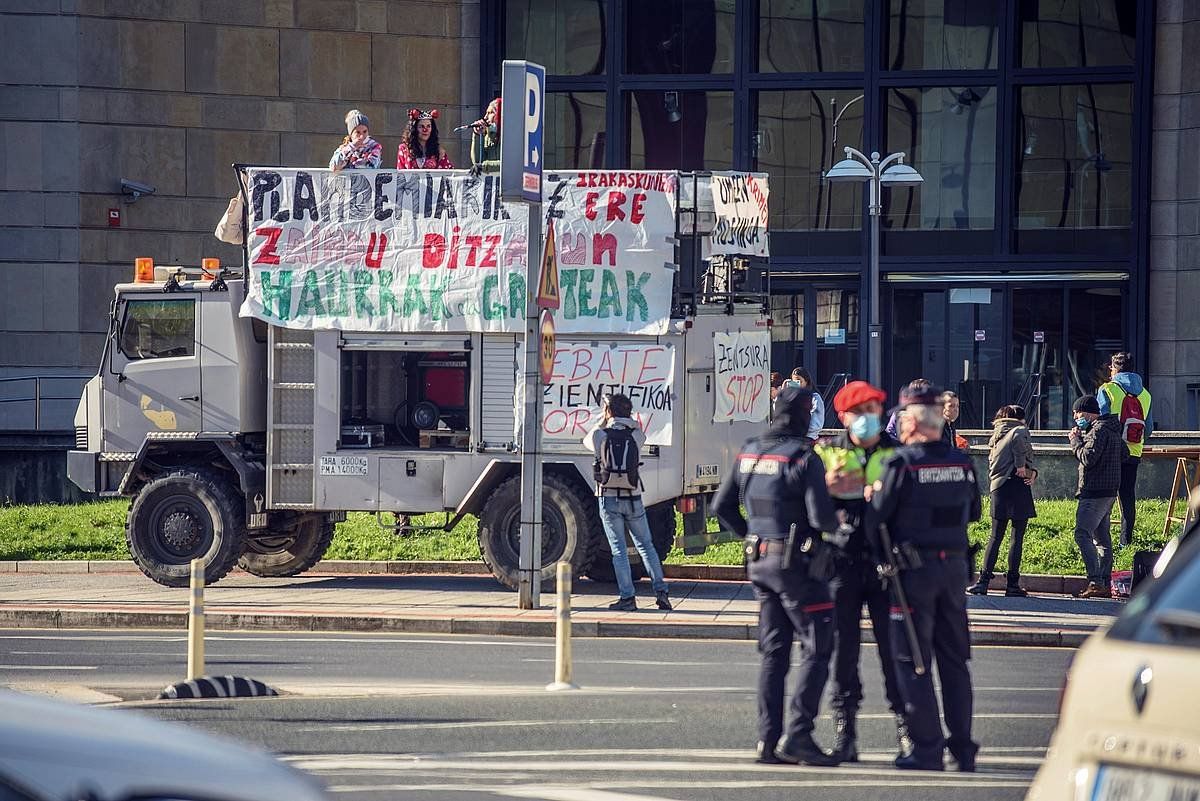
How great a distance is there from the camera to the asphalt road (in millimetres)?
8273

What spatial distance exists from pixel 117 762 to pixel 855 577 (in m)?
5.03

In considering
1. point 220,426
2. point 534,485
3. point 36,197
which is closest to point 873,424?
point 534,485

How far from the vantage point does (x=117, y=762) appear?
4.33m

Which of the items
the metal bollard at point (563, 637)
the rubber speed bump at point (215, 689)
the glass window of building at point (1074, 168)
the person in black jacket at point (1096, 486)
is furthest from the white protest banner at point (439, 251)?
the glass window of building at point (1074, 168)

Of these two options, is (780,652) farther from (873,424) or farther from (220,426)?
(220,426)

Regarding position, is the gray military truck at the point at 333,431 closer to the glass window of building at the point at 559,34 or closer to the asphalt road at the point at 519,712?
the asphalt road at the point at 519,712

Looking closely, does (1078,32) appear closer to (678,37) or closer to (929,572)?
(678,37)

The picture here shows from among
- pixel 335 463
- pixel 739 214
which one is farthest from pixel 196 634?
pixel 739 214

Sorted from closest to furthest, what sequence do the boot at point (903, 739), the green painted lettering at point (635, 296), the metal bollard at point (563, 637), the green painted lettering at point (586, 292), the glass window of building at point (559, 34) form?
the boot at point (903, 739)
the metal bollard at point (563, 637)
the green painted lettering at point (635, 296)
the green painted lettering at point (586, 292)
the glass window of building at point (559, 34)

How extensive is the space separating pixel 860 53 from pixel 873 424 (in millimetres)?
27704

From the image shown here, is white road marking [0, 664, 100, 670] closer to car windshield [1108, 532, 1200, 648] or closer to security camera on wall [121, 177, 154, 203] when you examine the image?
car windshield [1108, 532, 1200, 648]

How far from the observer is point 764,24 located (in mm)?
35781

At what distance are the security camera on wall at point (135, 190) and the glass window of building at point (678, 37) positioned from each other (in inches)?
377

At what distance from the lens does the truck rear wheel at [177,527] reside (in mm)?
17328
